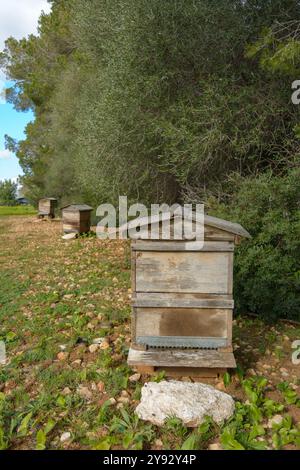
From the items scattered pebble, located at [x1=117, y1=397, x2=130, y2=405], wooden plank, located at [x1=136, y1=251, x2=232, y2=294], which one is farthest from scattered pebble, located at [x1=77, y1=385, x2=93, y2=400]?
wooden plank, located at [x1=136, y1=251, x2=232, y2=294]

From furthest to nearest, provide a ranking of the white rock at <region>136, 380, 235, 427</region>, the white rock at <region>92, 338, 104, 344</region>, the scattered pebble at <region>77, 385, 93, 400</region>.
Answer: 1. the white rock at <region>92, 338, 104, 344</region>
2. the scattered pebble at <region>77, 385, 93, 400</region>
3. the white rock at <region>136, 380, 235, 427</region>

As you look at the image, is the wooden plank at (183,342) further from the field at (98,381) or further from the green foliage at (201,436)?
the green foliage at (201,436)

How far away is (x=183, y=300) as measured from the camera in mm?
3539

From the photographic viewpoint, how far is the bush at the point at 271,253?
504 centimetres

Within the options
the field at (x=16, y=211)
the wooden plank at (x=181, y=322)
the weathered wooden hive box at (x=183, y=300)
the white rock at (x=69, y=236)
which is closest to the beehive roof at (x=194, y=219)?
the weathered wooden hive box at (x=183, y=300)

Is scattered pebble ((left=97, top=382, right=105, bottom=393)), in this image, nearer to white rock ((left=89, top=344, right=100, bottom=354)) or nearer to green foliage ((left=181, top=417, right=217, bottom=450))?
white rock ((left=89, top=344, right=100, bottom=354))

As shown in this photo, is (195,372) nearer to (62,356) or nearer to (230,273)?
(230,273)

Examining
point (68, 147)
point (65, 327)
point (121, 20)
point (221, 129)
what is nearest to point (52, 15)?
point (68, 147)

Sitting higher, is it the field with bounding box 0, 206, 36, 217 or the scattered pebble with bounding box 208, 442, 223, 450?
the field with bounding box 0, 206, 36, 217

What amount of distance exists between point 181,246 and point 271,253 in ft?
7.33

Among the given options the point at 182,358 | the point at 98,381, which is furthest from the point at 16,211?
the point at 182,358

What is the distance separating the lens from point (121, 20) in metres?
7.68

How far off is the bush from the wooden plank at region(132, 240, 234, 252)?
1.75 metres

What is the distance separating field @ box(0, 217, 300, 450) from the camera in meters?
2.75
